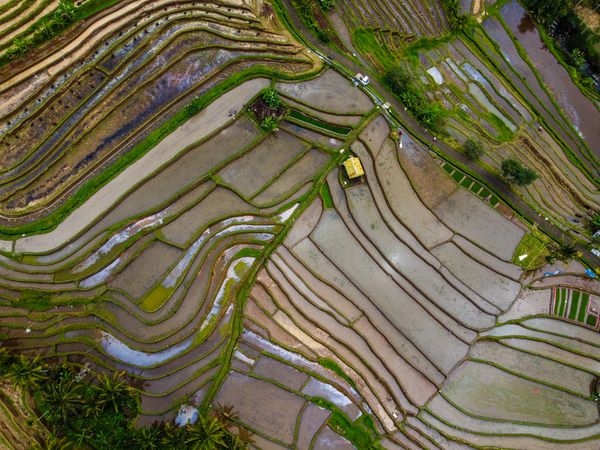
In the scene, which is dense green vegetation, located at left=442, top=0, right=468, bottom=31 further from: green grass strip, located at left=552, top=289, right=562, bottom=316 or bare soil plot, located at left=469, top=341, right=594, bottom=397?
bare soil plot, located at left=469, top=341, right=594, bottom=397

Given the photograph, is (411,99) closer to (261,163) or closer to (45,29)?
(261,163)

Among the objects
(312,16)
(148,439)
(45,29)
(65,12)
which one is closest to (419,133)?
(312,16)

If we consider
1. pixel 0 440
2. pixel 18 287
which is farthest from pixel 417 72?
pixel 0 440

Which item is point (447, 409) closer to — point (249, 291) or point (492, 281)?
point (492, 281)

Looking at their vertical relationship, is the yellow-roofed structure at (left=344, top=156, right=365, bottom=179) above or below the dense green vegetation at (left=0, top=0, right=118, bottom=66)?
above

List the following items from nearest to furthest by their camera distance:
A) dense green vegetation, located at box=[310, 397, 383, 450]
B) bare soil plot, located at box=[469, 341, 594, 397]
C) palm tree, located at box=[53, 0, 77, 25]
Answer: dense green vegetation, located at box=[310, 397, 383, 450], bare soil plot, located at box=[469, 341, 594, 397], palm tree, located at box=[53, 0, 77, 25]

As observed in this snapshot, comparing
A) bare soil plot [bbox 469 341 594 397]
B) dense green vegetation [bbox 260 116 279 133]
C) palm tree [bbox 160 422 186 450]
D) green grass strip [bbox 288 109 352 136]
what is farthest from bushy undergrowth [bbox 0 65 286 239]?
bare soil plot [bbox 469 341 594 397]
